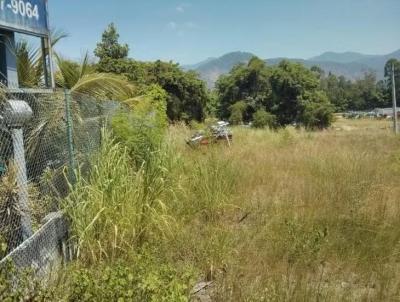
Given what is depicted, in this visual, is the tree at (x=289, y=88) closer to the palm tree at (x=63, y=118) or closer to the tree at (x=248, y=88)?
the tree at (x=248, y=88)

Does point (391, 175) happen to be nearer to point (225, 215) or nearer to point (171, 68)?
point (225, 215)

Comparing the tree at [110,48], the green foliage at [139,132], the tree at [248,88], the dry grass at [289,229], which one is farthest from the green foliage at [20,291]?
the tree at [248,88]

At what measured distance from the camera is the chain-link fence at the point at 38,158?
161 inches

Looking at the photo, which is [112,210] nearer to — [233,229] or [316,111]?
[233,229]

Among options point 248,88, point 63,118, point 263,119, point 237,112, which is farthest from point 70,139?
point 248,88

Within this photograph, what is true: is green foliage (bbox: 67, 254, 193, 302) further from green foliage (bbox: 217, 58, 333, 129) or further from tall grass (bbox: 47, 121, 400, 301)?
green foliage (bbox: 217, 58, 333, 129)

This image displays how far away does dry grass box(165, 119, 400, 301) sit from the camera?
414 centimetres

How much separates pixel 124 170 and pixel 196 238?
118cm

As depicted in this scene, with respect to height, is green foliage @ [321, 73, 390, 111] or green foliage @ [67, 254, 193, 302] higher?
green foliage @ [321, 73, 390, 111]

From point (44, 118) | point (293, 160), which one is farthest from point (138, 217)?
point (293, 160)

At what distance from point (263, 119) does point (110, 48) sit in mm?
17244

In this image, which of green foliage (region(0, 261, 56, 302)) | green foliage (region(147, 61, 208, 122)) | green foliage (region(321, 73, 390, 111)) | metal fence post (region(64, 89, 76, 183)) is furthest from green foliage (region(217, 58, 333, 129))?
green foliage (region(321, 73, 390, 111))

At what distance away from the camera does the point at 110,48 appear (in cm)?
2980

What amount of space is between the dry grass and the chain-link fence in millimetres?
1382
